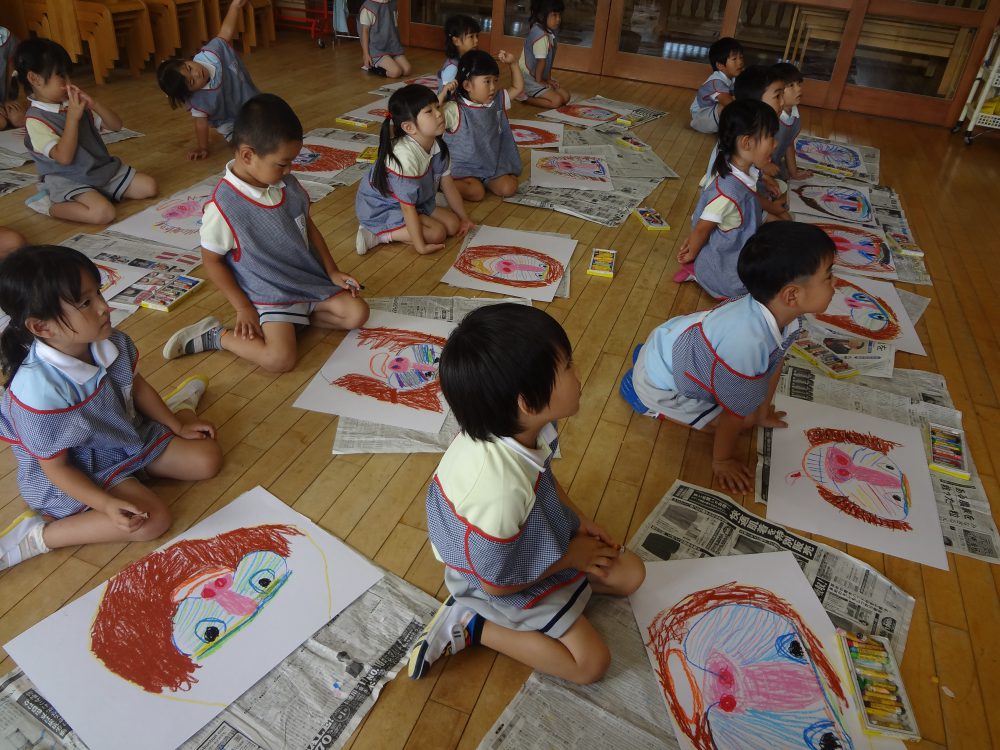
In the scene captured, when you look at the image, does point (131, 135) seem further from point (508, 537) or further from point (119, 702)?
point (508, 537)

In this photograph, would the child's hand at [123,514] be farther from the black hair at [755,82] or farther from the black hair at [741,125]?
the black hair at [755,82]

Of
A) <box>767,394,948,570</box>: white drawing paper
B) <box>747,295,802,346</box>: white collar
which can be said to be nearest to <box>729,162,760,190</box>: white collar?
<box>767,394,948,570</box>: white drawing paper

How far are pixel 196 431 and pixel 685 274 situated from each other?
1.77 metres

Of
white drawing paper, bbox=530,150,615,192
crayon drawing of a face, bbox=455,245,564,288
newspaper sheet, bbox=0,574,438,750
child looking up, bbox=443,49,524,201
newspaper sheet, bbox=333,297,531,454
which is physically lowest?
newspaper sheet, bbox=0,574,438,750

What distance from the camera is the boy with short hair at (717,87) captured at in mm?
4102

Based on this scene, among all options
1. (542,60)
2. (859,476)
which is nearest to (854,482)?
(859,476)

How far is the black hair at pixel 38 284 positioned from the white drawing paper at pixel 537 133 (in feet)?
9.18

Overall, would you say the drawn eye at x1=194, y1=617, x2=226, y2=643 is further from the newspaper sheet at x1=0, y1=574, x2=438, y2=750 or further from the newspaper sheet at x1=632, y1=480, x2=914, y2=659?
the newspaper sheet at x1=632, y1=480, x2=914, y2=659

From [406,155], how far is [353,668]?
1824 mm

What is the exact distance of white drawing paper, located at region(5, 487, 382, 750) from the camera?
3.71 ft

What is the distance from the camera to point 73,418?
1.28 meters

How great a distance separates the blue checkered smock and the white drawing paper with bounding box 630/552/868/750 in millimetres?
1095

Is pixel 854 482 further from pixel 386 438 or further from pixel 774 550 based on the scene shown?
pixel 386 438

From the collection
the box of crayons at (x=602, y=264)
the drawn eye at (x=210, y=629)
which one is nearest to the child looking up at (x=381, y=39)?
the box of crayons at (x=602, y=264)
